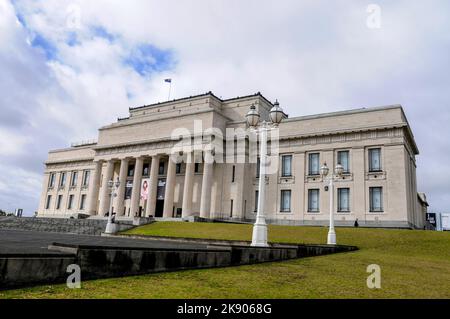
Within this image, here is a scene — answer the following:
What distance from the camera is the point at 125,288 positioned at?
20.9 feet

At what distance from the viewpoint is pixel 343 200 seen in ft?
146

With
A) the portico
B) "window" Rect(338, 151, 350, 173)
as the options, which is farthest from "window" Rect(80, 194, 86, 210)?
"window" Rect(338, 151, 350, 173)

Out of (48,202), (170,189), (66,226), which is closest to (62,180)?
(48,202)

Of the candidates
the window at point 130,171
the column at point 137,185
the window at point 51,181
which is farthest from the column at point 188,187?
the window at point 51,181

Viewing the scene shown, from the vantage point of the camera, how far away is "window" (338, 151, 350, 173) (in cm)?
4466

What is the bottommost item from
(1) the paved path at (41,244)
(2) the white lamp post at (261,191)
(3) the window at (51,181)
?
(1) the paved path at (41,244)

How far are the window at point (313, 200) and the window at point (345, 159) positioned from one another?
4441mm

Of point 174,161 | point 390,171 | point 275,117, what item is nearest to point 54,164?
point 174,161

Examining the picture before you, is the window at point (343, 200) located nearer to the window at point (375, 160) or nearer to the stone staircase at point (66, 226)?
the window at point (375, 160)

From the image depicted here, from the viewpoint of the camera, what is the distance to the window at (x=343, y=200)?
43.9 metres

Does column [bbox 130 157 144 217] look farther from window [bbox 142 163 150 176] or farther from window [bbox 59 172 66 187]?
window [bbox 59 172 66 187]

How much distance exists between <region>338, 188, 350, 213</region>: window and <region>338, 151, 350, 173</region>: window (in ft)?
7.90

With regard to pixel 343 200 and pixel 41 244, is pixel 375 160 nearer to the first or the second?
pixel 343 200

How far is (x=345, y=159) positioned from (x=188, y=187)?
21.1 metres
